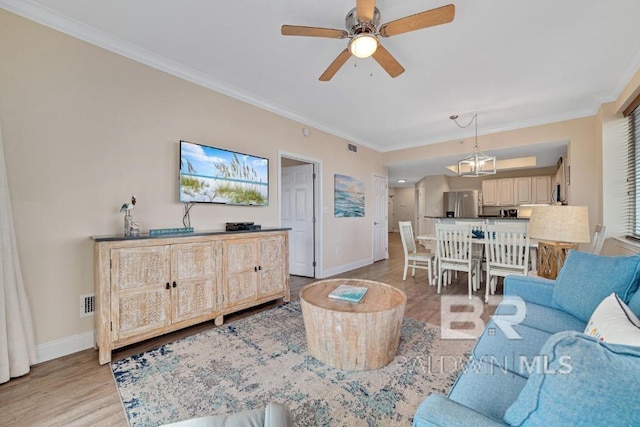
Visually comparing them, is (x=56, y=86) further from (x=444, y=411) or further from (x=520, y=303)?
(x=520, y=303)

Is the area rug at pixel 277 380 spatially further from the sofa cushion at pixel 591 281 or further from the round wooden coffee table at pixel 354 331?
the sofa cushion at pixel 591 281

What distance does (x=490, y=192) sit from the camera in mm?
7680

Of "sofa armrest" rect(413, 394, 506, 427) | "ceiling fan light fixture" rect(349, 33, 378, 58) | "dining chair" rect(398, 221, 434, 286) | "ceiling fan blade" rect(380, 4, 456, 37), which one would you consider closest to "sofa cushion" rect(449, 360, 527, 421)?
"sofa armrest" rect(413, 394, 506, 427)

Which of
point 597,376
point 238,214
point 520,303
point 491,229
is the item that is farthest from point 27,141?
point 491,229

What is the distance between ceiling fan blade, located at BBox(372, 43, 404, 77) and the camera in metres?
2.08

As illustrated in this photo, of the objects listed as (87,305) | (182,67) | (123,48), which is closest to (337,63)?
(182,67)

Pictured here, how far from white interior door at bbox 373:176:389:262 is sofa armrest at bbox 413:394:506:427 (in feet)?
17.6

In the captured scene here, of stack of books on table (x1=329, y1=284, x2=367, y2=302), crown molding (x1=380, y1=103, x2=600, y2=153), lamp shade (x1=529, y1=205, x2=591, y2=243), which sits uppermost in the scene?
crown molding (x1=380, y1=103, x2=600, y2=153)

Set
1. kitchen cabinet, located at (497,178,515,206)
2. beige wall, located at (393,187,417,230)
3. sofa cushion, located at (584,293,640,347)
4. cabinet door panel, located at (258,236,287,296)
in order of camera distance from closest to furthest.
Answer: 1. sofa cushion, located at (584,293,640,347)
2. cabinet door panel, located at (258,236,287,296)
3. kitchen cabinet, located at (497,178,515,206)
4. beige wall, located at (393,187,417,230)

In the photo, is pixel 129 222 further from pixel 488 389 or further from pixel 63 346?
pixel 488 389

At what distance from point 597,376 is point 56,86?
133 inches

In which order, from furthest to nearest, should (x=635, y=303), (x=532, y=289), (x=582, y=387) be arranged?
1. (x=532, y=289)
2. (x=635, y=303)
3. (x=582, y=387)

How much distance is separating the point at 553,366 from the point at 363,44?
209 cm

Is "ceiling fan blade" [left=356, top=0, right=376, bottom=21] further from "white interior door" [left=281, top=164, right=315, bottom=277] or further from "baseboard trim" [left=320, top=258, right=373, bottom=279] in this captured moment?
"baseboard trim" [left=320, top=258, right=373, bottom=279]
